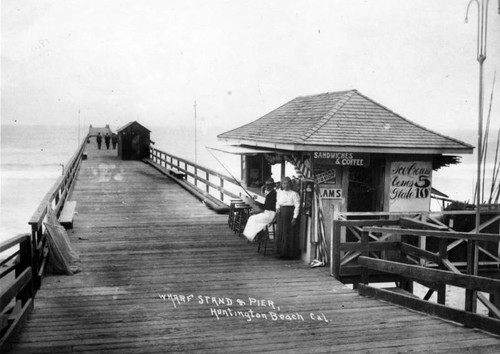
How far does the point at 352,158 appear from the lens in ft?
30.5

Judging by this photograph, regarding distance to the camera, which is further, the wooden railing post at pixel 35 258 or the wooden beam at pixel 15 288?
the wooden railing post at pixel 35 258

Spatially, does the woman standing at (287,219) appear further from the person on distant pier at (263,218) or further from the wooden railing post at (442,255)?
the wooden railing post at (442,255)

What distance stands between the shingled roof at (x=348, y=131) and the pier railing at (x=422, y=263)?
50.7 inches

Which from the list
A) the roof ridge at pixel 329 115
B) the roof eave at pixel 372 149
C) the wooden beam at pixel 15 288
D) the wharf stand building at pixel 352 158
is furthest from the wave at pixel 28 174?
the wooden beam at pixel 15 288

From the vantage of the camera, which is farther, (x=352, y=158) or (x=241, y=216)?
(x=241, y=216)

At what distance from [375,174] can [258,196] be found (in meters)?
3.15

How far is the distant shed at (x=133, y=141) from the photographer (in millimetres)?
32312

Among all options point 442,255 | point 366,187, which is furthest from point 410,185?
point 442,255

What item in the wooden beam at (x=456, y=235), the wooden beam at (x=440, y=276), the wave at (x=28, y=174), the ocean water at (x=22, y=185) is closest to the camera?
the wooden beam at (x=440, y=276)

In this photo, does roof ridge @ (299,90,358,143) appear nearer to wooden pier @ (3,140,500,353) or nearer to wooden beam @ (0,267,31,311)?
wooden pier @ (3,140,500,353)

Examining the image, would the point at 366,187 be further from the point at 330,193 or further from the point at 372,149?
the point at 372,149

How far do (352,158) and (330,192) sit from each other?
737 millimetres

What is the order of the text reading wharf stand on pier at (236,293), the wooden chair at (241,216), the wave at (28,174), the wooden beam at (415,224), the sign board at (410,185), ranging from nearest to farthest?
the text reading wharf stand on pier at (236,293)
the wooden beam at (415,224)
the sign board at (410,185)
the wooden chair at (241,216)
the wave at (28,174)

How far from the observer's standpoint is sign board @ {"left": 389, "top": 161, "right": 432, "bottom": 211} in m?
9.96
